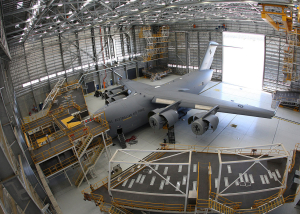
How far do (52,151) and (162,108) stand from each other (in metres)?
11.1

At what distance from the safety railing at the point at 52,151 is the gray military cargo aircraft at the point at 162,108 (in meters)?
5.15

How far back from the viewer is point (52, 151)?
1606 centimetres

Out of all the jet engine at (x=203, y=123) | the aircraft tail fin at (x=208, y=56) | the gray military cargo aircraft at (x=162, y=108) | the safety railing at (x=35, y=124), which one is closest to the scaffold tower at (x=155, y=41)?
the aircraft tail fin at (x=208, y=56)

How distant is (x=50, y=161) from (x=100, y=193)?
17.3ft

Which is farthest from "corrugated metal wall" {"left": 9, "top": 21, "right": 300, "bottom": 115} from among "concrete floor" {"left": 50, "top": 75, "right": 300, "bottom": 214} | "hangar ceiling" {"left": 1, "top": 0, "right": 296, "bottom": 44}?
"concrete floor" {"left": 50, "top": 75, "right": 300, "bottom": 214}

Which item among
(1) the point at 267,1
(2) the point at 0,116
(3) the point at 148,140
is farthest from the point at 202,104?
(2) the point at 0,116

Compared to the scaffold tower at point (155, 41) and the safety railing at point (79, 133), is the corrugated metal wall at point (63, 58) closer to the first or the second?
the scaffold tower at point (155, 41)

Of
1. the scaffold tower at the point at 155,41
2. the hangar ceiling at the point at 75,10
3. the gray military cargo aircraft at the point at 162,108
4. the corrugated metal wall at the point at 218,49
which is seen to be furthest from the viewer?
the scaffold tower at the point at 155,41

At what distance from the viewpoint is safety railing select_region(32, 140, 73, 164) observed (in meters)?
15.4

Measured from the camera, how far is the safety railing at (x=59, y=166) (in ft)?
52.2

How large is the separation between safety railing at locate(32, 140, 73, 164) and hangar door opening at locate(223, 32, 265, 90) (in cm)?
2910

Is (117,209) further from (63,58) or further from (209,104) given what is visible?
(63,58)

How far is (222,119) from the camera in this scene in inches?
1030

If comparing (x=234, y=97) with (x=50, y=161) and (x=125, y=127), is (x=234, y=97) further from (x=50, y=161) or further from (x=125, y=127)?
(x=50, y=161)
